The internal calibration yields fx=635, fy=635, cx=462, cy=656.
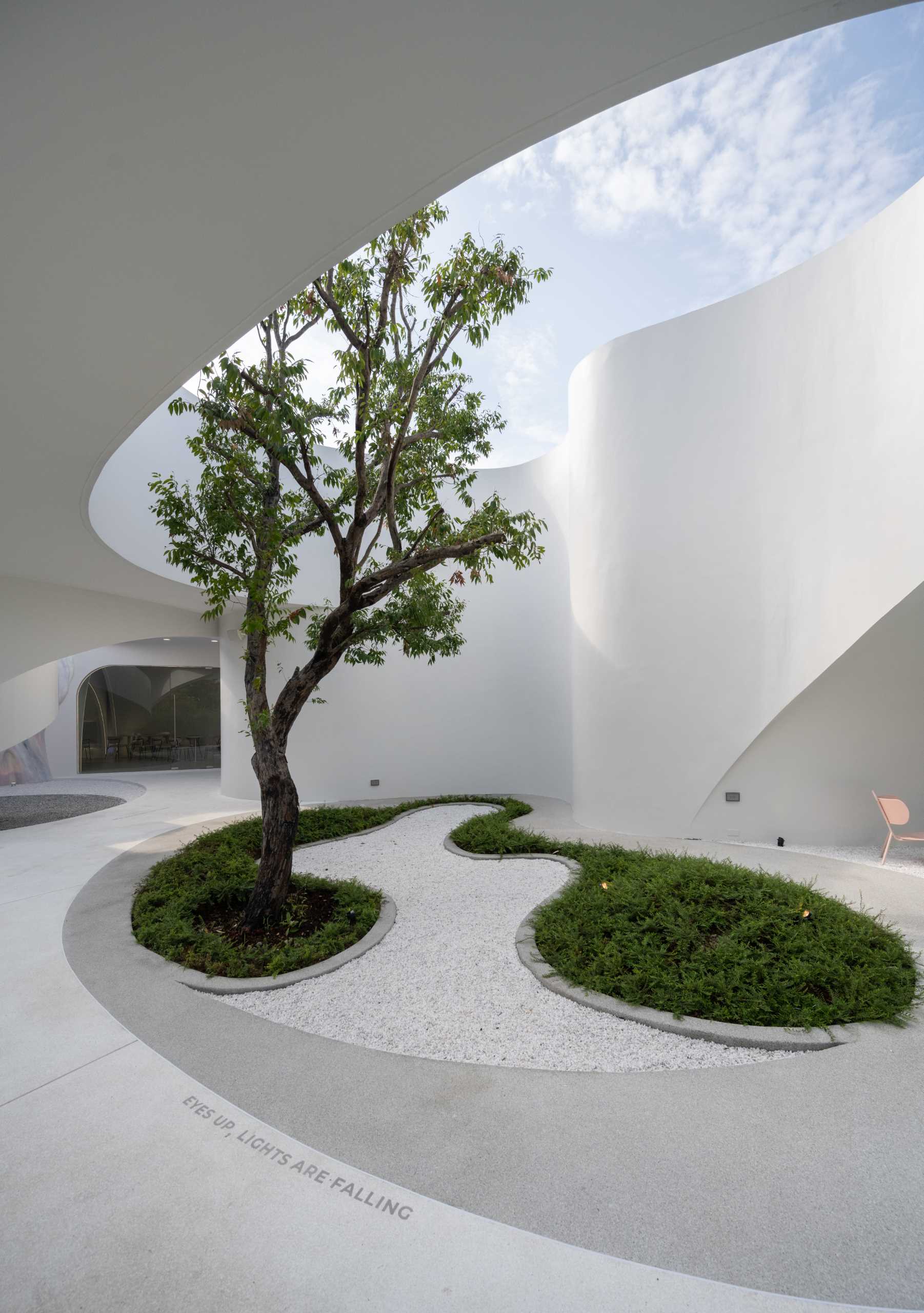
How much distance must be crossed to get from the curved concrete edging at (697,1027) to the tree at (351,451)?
244cm

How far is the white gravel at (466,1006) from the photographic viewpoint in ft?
10.8

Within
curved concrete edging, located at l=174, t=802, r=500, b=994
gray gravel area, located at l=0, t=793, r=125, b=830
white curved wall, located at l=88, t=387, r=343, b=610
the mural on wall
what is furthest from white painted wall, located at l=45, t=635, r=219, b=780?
curved concrete edging, located at l=174, t=802, r=500, b=994

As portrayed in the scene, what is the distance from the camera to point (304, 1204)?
2232mm

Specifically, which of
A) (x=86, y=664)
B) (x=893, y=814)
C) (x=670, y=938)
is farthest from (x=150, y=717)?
(x=893, y=814)

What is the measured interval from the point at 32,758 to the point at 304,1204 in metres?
19.0

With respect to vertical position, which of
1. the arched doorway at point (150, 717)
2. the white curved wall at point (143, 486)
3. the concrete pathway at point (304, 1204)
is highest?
the white curved wall at point (143, 486)

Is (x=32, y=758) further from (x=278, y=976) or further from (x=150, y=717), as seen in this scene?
(x=278, y=976)

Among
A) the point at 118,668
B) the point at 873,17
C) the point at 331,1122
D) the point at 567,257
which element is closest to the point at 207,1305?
the point at 331,1122

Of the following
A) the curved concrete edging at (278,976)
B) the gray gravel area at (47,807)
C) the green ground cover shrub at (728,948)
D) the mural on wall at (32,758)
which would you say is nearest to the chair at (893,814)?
the green ground cover shrub at (728,948)

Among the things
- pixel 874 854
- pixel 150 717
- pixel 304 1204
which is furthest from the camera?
pixel 150 717

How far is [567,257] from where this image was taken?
583 cm

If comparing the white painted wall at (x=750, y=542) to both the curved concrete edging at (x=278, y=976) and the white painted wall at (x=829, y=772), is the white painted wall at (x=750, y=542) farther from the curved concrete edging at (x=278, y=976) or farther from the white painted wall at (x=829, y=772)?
the curved concrete edging at (x=278, y=976)

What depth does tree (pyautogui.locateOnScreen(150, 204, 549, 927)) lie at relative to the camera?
15.6ft

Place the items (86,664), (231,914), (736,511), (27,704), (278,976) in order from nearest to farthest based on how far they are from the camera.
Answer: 1. (278,976)
2. (231,914)
3. (736,511)
4. (27,704)
5. (86,664)
